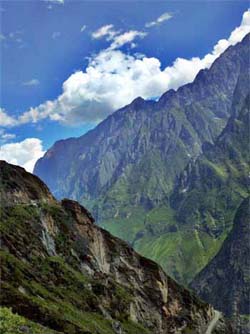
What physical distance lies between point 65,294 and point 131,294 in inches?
1514

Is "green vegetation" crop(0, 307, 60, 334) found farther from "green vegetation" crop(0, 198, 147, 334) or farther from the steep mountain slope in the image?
the steep mountain slope

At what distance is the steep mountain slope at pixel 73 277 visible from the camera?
9081 cm

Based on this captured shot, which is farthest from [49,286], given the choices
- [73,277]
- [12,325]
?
[12,325]

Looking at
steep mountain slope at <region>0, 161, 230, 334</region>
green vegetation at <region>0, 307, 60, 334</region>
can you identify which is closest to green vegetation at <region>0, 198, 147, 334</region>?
green vegetation at <region>0, 307, 60, 334</region>

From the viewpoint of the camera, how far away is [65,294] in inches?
4313

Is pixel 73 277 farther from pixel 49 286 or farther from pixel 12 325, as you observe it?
pixel 12 325

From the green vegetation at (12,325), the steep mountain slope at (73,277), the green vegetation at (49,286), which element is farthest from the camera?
the steep mountain slope at (73,277)

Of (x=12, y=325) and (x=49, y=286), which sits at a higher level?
(x=49, y=286)

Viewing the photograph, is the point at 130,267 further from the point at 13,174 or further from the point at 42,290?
the point at 42,290

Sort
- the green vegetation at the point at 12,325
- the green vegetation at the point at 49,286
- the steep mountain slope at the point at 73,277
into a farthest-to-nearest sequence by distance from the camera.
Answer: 1. the steep mountain slope at the point at 73,277
2. the green vegetation at the point at 49,286
3. the green vegetation at the point at 12,325

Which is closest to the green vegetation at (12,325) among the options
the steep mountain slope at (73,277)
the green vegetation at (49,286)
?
the green vegetation at (49,286)

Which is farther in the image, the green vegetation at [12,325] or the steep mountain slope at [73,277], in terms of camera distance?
the steep mountain slope at [73,277]

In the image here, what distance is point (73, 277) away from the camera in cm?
11906

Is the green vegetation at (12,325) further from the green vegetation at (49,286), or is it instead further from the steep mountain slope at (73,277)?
the steep mountain slope at (73,277)
